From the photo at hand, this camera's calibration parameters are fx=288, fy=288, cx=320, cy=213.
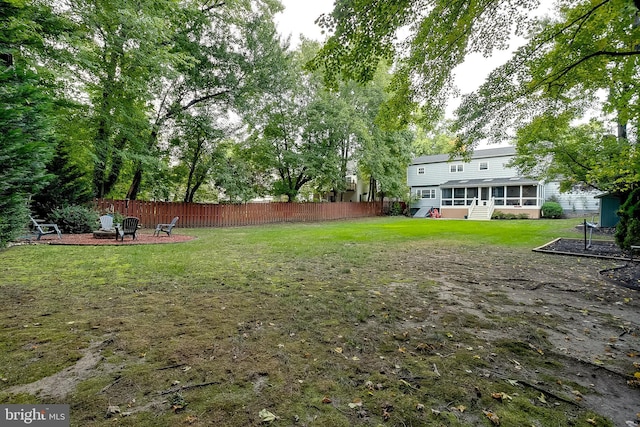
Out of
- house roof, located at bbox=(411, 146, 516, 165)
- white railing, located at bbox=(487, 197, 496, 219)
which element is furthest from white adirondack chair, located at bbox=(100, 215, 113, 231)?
white railing, located at bbox=(487, 197, 496, 219)

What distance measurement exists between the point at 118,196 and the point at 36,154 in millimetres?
23234

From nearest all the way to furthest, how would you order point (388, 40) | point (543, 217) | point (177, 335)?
point (177, 335) < point (388, 40) < point (543, 217)

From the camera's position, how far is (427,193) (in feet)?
108

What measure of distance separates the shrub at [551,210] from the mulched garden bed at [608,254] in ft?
52.0

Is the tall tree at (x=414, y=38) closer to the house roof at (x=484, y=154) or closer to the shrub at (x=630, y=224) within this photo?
the shrub at (x=630, y=224)

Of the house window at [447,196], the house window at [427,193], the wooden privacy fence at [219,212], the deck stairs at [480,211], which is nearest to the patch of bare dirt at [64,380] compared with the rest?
the wooden privacy fence at [219,212]

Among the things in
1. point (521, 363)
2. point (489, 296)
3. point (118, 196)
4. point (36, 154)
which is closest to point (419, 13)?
point (489, 296)

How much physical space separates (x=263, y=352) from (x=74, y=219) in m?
13.2

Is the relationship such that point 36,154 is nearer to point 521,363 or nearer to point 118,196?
point 521,363

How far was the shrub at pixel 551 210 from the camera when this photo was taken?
23.6 m

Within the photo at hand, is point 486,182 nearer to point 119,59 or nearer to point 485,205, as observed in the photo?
point 485,205

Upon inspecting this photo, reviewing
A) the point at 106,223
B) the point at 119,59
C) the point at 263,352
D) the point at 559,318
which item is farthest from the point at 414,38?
the point at 119,59

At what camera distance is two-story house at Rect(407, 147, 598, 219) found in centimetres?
2483

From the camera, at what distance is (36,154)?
2.53 m
